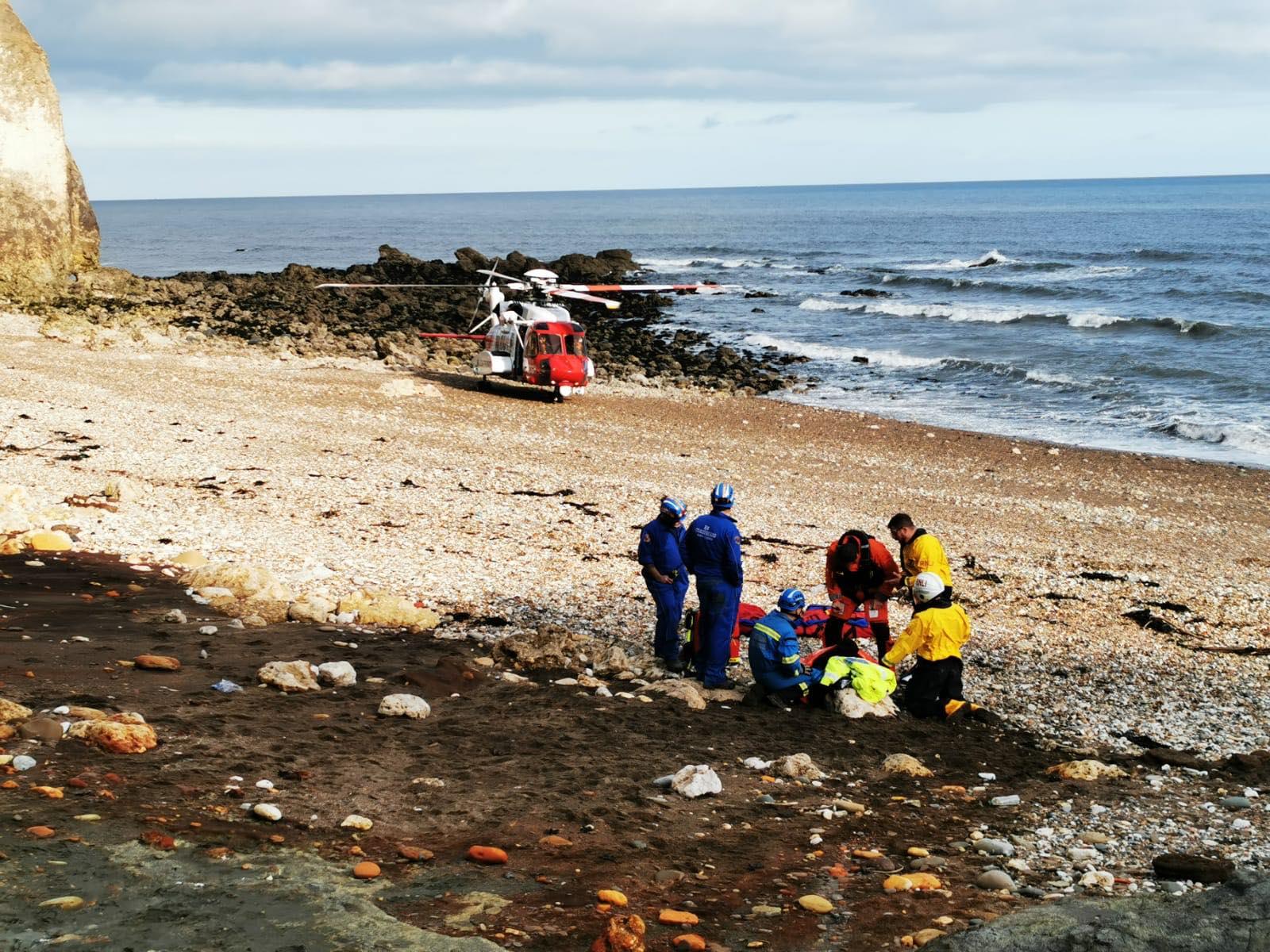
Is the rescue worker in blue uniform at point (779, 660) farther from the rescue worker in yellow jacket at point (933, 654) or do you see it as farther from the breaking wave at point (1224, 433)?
the breaking wave at point (1224, 433)

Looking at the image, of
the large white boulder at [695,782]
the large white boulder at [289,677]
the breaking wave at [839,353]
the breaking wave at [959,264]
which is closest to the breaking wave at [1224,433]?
the breaking wave at [839,353]

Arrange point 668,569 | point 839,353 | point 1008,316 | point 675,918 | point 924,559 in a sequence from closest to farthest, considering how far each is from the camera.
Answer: point 675,918 < point 924,559 < point 668,569 < point 839,353 < point 1008,316

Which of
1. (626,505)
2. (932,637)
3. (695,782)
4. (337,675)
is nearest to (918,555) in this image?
(932,637)

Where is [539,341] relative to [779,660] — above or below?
above

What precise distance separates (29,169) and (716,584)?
3647cm

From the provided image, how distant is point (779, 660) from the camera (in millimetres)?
10422

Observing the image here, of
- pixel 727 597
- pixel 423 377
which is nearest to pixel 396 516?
pixel 727 597

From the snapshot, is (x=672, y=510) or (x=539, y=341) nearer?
(x=672, y=510)

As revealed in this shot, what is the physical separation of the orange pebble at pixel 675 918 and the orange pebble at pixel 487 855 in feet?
3.25

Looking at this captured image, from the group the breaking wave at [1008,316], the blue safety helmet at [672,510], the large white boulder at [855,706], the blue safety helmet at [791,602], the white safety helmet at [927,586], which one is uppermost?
the breaking wave at [1008,316]

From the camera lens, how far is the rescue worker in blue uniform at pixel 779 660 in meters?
10.4

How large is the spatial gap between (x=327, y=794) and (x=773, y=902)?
2.76 metres

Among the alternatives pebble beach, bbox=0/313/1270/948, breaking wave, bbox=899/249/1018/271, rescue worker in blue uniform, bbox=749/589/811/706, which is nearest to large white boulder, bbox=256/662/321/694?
pebble beach, bbox=0/313/1270/948

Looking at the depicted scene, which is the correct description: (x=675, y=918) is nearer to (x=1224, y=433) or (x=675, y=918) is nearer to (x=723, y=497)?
(x=723, y=497)
